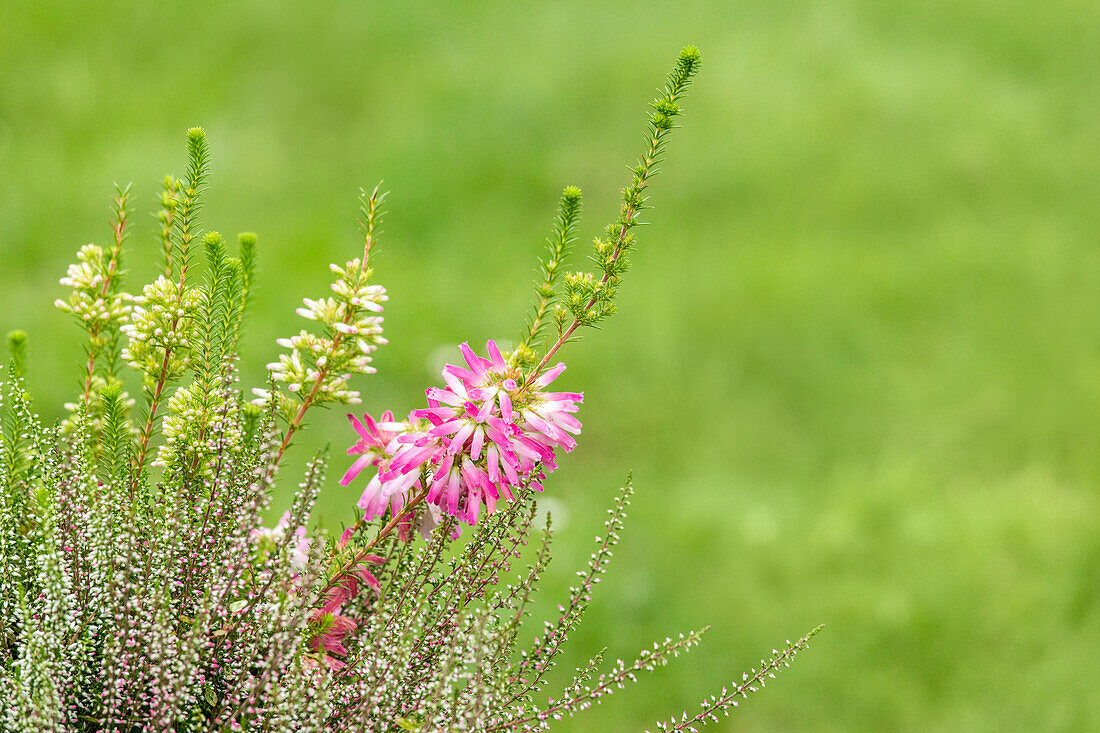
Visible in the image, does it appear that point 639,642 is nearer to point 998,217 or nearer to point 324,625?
point 324,625

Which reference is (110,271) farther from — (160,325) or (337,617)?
(337,617)

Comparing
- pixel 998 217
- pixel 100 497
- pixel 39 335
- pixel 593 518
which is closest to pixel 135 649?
pixel 100 497

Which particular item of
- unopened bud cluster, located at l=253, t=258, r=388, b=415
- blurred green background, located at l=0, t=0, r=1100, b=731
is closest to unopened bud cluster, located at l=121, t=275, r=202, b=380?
unopened bud cluster, located at l=253, t=258, r=388, b=415

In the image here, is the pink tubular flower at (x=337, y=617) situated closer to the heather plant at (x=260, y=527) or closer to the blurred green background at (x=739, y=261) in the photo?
the heather plant at (x=260, y=527)

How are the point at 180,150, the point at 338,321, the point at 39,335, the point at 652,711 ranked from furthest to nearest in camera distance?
the point at 180,150 < the point at 39,335 < the point at 652,711 < the point at 338,321

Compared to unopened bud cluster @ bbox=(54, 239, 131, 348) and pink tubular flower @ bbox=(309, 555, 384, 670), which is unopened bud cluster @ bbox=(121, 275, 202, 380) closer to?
unopened bud cluster @ bbox=(54, 239, 131, 348)
